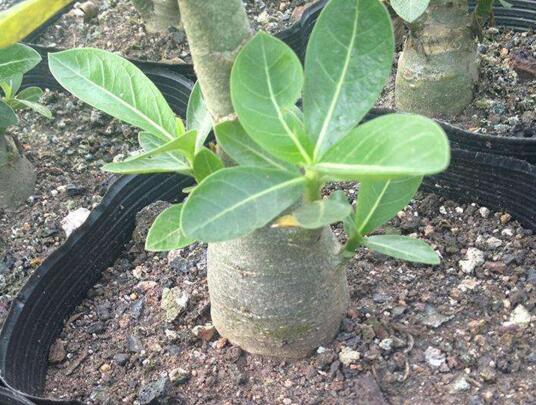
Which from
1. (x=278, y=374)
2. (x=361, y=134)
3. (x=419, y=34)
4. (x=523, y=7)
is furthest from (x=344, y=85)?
(x=523, y=7)

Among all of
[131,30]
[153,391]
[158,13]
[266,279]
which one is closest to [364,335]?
[266,279]

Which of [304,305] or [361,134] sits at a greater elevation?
[361,134]

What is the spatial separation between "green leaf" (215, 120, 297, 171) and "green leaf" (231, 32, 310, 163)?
0.05 m

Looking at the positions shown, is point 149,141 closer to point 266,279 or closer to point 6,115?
point 266,279

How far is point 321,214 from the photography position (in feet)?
2.45

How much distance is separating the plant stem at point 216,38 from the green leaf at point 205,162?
0.05 m

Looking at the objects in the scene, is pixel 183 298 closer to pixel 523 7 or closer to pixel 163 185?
pixel 163 185

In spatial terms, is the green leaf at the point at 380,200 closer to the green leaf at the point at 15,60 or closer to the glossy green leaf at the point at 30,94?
the green leaf at the point at 15,60

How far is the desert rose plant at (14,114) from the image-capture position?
129cm

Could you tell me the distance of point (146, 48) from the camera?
1.94 m

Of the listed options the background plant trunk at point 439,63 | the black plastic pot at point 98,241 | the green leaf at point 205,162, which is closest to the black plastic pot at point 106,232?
the black plastic pot at point 98,241

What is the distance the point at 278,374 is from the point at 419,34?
0.77 metres

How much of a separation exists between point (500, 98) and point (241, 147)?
919mm

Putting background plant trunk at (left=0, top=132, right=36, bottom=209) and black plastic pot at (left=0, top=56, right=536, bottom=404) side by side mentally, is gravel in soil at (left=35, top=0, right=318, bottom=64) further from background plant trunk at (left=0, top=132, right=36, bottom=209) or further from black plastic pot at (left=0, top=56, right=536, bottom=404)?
black plastic pot at (left=0, top=56, right=536, bottom=404)
